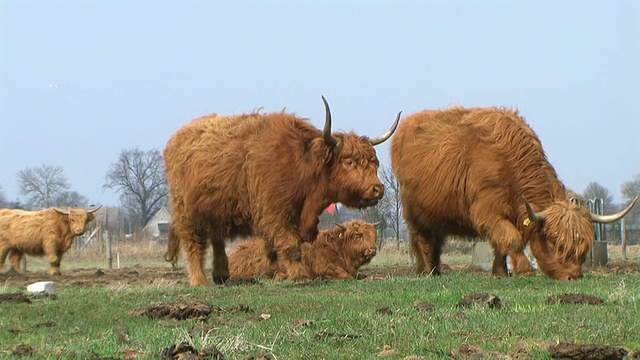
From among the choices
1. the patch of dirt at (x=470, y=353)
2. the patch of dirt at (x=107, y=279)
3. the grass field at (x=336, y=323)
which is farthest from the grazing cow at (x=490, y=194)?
the patch of dirt at (x=470, y=353)

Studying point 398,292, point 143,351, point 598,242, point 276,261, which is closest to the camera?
point 143,351

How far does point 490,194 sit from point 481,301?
4.93m

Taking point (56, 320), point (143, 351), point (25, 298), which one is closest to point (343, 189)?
point (25, 298)

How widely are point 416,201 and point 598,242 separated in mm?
5895

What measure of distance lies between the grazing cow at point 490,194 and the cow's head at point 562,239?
1 cm

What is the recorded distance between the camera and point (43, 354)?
5699 mm

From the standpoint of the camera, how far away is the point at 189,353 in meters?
5.19

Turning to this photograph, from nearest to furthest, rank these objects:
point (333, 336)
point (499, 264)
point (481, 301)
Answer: point (333, 336)
point (481, 301)
point (499, 264)

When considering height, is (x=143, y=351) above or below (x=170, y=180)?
below

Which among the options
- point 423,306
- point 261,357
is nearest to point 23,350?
point 261,357

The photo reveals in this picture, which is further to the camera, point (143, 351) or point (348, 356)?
point (143, 351)

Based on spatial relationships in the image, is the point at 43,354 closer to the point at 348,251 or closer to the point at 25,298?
the point at 25,298

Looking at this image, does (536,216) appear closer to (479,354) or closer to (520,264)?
(520,264)

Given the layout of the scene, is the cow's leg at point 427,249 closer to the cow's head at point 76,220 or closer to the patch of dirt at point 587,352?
the patch of dirt at point 587,352
